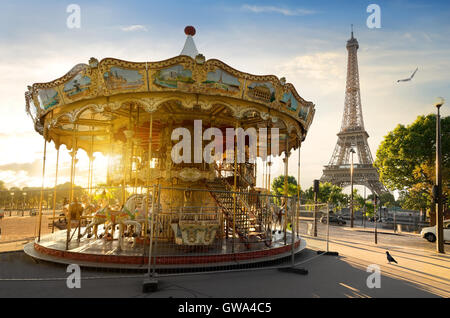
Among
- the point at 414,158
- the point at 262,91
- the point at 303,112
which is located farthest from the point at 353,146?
the point at 262,91

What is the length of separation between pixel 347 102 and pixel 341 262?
64.4 meters

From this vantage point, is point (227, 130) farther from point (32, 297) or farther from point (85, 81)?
point (32, 297)

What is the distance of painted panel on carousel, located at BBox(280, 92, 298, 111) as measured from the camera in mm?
9930

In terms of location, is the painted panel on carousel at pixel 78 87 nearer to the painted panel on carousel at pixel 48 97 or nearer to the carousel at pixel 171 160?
the carousel at pixel 171 160

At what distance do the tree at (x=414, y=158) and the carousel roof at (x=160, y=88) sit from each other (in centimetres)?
2001

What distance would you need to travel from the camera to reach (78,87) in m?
8.89

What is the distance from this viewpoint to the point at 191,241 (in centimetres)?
769

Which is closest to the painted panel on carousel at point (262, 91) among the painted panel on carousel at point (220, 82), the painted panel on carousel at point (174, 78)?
the painted panel on carousel at point (220, 82)

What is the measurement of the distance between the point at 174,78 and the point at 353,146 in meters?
62.2

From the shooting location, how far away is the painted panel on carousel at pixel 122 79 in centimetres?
824

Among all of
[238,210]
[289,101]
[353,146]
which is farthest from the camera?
[353,146]

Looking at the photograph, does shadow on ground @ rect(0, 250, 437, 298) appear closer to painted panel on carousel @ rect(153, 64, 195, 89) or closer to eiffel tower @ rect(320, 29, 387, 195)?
painted panel on carousel @ rect(153, 64, 195, 89)

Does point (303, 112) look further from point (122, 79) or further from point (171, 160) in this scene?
point (122, 79)
